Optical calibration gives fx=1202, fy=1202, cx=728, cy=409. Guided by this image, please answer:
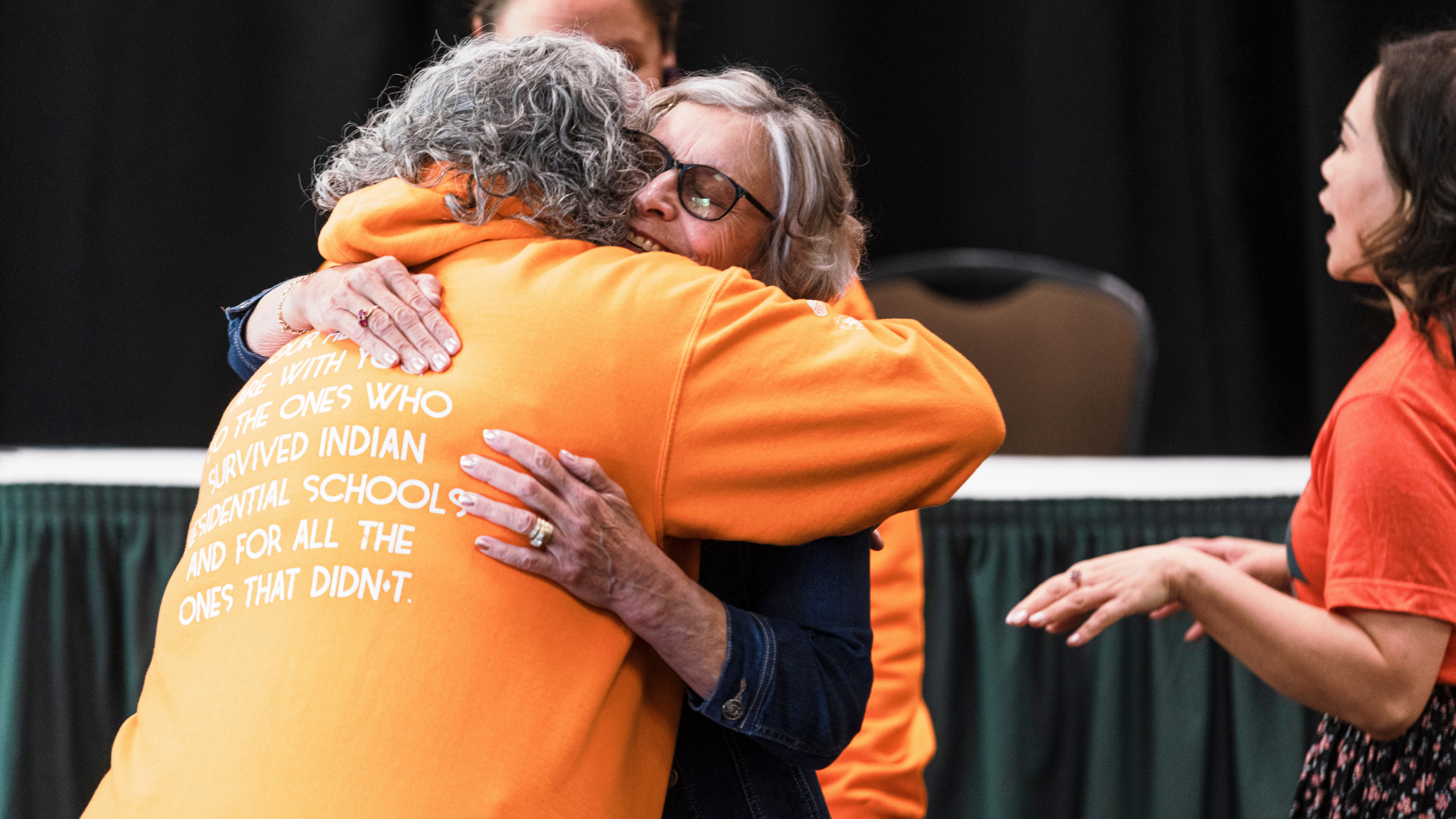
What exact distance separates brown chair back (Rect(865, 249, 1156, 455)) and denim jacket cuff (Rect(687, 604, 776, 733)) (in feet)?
6.53

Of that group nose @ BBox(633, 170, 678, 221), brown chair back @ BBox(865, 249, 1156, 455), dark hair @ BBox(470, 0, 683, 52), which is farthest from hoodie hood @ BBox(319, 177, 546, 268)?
brown chair back @ BBox(865, 249, 1156, 455)

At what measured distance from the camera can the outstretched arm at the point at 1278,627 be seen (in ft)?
3.97

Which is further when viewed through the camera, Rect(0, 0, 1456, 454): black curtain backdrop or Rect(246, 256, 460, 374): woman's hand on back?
Rect(0, 0, 1456, 454): black curtain backdrop

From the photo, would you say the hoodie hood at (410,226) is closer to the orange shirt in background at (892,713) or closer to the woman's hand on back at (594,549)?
the woman's hand on back at (594,549)

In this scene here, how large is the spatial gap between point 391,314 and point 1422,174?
1052 millimetres

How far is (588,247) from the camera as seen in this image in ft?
3.26

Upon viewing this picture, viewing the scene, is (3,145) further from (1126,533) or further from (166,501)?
(1126,533)

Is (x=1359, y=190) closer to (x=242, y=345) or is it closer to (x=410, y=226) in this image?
(x=410, y=226)

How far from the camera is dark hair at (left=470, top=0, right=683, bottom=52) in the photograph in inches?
69.2

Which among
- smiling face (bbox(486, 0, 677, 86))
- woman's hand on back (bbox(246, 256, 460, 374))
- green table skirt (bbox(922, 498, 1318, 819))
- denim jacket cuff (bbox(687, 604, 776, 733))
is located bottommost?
green table skirt (bbox(922, 498, 1318, 819))

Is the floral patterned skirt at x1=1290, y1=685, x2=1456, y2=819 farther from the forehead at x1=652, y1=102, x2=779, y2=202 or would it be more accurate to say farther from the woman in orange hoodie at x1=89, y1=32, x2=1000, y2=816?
the forehead at x1=652, y1=102, x2=779, y2=202

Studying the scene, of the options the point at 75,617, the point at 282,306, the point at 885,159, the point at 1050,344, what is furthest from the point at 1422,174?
the point at 885,159

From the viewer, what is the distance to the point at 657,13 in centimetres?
179

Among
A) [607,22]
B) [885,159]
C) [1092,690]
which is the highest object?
[607,22]
